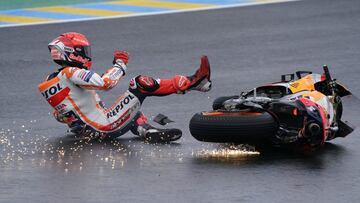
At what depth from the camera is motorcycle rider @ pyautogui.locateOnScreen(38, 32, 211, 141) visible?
40.7 feet

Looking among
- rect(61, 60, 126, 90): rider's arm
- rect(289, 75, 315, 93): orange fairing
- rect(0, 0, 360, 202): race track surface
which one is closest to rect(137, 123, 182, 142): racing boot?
rect(0, 0, 360, 202): race track surface

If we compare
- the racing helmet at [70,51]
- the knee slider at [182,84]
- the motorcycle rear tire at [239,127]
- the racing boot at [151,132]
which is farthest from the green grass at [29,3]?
the motorcycle rear tire at [239,127]

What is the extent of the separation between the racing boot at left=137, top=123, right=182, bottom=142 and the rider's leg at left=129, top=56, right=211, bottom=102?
347 mm

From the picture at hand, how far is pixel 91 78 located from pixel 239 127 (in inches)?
74.7

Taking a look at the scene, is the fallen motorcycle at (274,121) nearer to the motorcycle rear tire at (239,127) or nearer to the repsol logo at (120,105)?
the motorcycle rear tire at (239,127)

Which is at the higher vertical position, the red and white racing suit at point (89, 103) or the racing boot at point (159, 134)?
the red and white racing suit at point (89, 103)

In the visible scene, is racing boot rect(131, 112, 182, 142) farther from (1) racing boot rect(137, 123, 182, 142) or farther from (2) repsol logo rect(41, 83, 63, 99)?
(2) repsol logo rect(41, 83, 63, 99)

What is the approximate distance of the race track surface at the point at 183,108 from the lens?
33.7 ft

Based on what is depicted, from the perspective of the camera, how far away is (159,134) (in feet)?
40.6

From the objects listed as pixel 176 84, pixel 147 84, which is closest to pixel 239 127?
pixel 176 84

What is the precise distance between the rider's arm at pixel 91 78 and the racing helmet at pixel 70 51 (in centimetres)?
18

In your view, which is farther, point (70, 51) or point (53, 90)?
point (70, 51)

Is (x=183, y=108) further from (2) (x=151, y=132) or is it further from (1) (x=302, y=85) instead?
(1) (x=302, y=85)

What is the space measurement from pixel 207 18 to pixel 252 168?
29.4 feet
